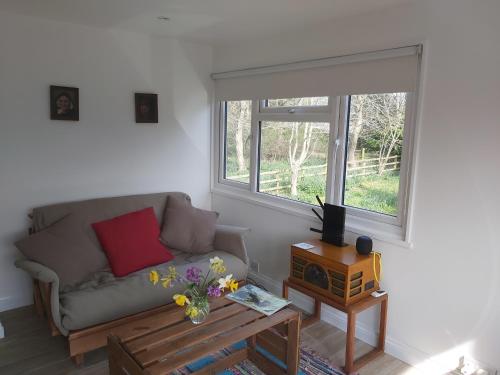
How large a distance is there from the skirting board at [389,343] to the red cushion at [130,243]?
109 centimetres

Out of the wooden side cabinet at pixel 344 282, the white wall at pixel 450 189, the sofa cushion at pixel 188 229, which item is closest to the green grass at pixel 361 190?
the white wall at pixel 450 189

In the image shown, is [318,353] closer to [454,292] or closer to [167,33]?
[454,292]

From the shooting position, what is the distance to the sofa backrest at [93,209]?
9.48 feet

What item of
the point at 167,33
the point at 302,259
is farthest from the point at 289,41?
the point at 302,259

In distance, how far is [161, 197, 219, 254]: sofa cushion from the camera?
3.19 m

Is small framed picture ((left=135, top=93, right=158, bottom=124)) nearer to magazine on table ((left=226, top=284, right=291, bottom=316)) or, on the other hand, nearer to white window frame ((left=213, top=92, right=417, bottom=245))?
white window frame ((left=213, top=92, right=417, bottom=245))

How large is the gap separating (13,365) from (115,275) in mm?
774

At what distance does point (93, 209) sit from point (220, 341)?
5.62 feet

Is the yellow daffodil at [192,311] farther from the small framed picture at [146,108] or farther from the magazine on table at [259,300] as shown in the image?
the small framed picture at [146,108]

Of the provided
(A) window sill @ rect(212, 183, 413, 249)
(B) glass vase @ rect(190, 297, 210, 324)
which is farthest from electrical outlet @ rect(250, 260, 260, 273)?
(B) glass vase @ rect(190, 297, 210, 324)

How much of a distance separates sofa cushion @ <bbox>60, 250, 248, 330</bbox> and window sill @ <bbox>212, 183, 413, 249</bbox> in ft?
2.68

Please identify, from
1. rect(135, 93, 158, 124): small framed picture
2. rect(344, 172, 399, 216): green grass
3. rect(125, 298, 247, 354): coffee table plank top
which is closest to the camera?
rect(125, 298, 247, 354): coffee table plank top

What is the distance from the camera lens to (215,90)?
3857 millimetres

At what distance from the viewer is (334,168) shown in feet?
9.47
